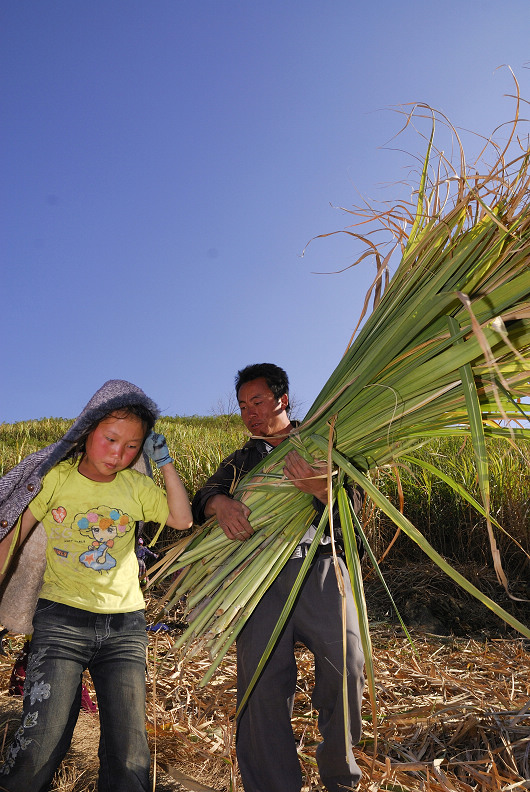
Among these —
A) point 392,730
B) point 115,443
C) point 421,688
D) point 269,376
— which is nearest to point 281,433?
point 269,376

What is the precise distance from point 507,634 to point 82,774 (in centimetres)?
328

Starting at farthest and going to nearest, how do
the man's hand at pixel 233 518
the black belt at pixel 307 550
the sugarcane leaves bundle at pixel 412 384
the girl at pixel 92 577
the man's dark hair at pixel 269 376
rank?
1. the man's dark hair at pixel 269 376
2. the black belt at pixel 307 550
3. the man's hand at pixel 233 518
4. the girl at pixel 92 577
5. the sugarcane leaves bundle at pixel 412 384

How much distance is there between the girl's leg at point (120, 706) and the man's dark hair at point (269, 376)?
3.47 ft

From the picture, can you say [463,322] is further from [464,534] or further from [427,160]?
[464,534]

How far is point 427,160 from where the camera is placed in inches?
73.1

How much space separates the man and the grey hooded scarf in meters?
0.49

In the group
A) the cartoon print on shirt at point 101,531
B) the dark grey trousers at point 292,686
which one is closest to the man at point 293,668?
the dark grey trousers at point 292,686

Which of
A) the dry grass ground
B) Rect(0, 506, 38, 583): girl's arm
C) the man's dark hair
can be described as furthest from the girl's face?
the dry grass ground

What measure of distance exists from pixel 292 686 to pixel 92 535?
33.8 inches

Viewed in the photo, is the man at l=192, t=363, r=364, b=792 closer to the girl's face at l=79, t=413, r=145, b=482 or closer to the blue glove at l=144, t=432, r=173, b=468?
the blue glove at l=144, t=432, r=173, b=468

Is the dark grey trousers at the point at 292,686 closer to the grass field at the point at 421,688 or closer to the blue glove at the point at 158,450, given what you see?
the grass field at the point at 421,688

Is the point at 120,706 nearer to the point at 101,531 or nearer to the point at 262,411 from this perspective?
the point at 101,531

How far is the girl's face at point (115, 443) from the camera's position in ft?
6.21

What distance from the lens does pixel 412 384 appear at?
5.09 feet
